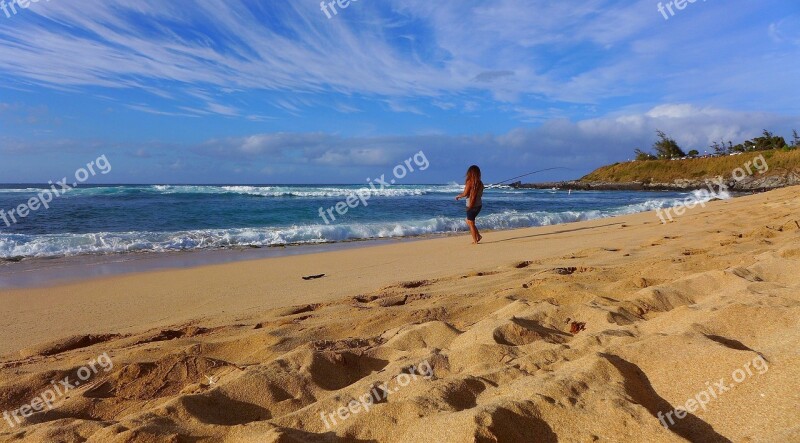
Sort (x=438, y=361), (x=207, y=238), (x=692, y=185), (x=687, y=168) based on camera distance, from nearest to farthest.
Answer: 1. (x=438, y=361)
2. (x=207, y=238)
3. (x=692, y=185)
4. (x=687, y=168)

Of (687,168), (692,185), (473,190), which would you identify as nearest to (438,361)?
(473,190)

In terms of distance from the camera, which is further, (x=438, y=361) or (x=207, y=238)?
(x=207, y=238)

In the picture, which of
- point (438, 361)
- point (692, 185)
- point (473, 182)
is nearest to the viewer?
point (438, 361)

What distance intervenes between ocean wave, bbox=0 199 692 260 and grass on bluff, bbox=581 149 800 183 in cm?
3335

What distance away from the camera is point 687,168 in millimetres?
51844

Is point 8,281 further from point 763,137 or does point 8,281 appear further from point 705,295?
point 763,137

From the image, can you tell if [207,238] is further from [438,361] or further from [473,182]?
[438,361]

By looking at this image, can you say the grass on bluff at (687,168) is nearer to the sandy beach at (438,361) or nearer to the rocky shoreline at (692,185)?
the rocky shoreline at (692,185)

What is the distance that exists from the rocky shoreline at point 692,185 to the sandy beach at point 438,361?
19.0 m

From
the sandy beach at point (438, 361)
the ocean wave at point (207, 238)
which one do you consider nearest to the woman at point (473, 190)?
the ocean wave at point (207, 238)

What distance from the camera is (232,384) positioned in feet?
7.77

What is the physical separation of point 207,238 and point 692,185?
46.3 meters

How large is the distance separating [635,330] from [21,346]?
14.4 feet

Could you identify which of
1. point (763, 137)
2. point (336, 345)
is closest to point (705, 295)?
point (336, 345)
